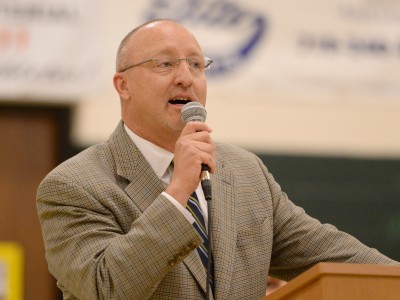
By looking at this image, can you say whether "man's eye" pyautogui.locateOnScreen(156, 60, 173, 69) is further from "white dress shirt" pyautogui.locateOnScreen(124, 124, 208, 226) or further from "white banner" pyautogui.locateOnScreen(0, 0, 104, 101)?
"white banner" pyautogui.locateOnScreen(0, 0, 104, 101)

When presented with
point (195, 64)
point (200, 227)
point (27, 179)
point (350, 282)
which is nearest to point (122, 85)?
point (195, 64)

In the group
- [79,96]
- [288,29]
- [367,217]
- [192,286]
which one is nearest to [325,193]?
[367,217]

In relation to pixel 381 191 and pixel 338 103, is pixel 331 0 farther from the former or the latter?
pixel 381 191

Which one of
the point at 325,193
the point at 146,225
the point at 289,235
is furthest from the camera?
the point at 325,193

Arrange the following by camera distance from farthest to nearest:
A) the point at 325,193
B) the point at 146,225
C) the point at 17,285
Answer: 1. the point at 325,193
2. the point at 17,285
3. the point at 146,225

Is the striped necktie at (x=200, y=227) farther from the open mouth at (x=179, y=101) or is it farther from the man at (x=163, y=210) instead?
the open mouth at (x=179, y=101)

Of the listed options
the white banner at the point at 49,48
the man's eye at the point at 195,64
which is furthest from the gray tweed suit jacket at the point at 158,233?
the white banner at the point at 49,48

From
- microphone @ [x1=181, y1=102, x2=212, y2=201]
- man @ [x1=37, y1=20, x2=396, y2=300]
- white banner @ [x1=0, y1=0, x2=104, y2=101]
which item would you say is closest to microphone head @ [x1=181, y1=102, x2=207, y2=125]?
microphone @ [x1=181, y1=102, x2=212, y2=201]

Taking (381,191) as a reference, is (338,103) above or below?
above

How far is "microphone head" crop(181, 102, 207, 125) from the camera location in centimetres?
289

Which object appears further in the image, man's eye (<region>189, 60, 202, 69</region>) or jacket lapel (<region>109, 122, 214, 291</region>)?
man's eye (<region>189, 60, 202, 69</region>)

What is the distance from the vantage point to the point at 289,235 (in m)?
3.33

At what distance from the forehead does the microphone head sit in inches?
12.5

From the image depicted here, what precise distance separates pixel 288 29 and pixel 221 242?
4.23 m
